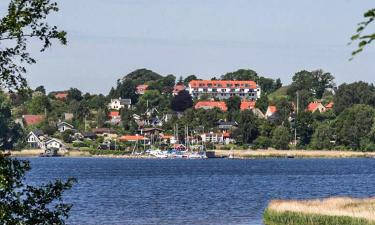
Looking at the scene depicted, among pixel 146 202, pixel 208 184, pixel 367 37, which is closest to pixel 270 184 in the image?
pixel 208 184

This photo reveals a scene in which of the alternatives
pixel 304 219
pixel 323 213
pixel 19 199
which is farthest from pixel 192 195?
pixel 19 199

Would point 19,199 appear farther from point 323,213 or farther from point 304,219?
point 304,219

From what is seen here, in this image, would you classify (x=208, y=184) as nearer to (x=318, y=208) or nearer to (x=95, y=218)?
(x=95, y=218)

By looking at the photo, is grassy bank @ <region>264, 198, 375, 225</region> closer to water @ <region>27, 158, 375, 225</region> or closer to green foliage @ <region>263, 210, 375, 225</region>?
green foliage @ <region>263, 210, 375, 225</region>

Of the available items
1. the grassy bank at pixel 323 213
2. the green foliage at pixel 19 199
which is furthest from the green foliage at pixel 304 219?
the green foliage at pixel 19 199

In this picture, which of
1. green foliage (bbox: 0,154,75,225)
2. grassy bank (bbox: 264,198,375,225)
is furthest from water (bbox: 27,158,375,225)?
green foliage (bbox: 0,154,75,225)

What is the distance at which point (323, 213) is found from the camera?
51.5 m

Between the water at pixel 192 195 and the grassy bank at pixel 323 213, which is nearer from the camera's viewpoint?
the grassy bank at pixel 323 213

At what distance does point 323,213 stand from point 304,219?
1144 mm

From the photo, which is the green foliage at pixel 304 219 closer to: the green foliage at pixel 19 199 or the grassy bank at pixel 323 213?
the grassy bank at pixel 323 213

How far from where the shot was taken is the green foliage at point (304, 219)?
47806 millimetres

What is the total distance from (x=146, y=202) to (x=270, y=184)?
3997cm

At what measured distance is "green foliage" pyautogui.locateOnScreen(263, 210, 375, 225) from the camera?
4781cm

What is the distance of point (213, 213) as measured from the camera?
75.6 metres
